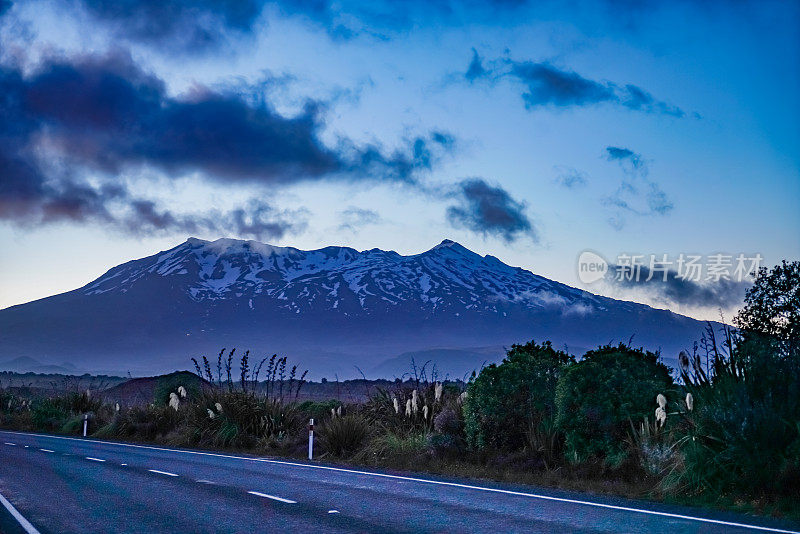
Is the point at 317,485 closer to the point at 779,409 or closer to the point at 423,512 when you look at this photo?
the point at 423,512

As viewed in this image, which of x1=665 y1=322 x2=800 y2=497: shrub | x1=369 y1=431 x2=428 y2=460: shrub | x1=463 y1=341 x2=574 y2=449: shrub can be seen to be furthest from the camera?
x1=369 y1=431 x2=428 y2=460: shrub

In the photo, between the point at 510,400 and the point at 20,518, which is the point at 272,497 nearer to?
the point at 20,518

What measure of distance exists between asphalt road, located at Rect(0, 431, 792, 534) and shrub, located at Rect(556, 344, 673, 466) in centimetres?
233

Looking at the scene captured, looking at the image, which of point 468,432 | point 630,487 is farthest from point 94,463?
point 630,487

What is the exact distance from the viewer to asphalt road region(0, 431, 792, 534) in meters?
10.8

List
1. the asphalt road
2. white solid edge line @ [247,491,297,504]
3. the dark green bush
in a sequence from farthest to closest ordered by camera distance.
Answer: the dark green bush < white solid edge line @ [247,491,297,504] < the asphalt road

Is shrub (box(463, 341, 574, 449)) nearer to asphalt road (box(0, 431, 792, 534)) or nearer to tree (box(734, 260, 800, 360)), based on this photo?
asphalt road (box(0, 431, 792, 534))

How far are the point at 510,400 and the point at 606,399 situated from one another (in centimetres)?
249

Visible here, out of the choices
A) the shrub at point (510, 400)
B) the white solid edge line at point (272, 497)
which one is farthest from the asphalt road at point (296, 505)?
the shrub at point (510, 400)

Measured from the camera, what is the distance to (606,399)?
1627 centimetres

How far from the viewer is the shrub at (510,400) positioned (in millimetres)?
18016

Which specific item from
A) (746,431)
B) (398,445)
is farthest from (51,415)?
(746,431)

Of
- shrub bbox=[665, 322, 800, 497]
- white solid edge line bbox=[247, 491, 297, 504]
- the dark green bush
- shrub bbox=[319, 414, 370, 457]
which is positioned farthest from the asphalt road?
the dark green bush

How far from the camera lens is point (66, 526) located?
1111 centimetres
